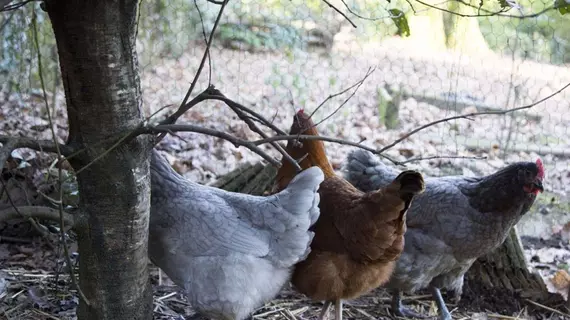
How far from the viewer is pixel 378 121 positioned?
20.2 ft

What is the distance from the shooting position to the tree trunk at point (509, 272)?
3652 mm

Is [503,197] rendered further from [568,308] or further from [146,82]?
[146,82]

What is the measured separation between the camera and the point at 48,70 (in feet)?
18.7

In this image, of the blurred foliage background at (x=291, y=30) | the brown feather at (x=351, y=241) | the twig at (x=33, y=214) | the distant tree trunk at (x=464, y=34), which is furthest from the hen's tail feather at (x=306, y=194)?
the distant tree trunk at (x=464, y=34)

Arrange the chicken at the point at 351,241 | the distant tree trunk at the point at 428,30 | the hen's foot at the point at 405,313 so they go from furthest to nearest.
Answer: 1. the distant tree trunk at the point at 428,30
2. the hen's foot at the point at 405,313
3. the chicken at the point at 351,241

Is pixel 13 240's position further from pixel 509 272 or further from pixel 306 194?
pixel 509 272

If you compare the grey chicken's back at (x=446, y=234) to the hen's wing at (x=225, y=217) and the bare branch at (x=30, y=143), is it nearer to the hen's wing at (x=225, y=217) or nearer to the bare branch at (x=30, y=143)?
the hen's wing at (x=225, y=217)

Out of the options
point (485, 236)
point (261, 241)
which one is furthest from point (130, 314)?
point (485, 236)

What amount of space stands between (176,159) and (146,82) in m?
1.60

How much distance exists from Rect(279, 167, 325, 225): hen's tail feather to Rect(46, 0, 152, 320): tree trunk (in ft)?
2.30

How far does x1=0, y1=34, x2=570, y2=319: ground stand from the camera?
12.8 ft

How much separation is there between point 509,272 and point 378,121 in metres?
2.71

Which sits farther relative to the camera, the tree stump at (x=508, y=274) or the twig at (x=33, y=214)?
the tree stump at (x=508, y=274)

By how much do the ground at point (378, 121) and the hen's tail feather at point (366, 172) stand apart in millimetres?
701
